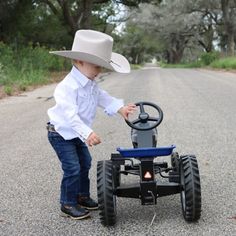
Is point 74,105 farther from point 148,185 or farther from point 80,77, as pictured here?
point 148,185

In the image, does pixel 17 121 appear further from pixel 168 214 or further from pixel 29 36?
pixel 29 36

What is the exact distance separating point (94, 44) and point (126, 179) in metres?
1.75

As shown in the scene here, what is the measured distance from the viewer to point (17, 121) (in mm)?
10062

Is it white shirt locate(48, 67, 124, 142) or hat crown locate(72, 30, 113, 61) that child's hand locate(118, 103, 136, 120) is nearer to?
white shirt locate(48, 67, 124, 142)

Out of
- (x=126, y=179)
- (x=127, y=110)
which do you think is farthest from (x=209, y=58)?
(x=127, y=110)

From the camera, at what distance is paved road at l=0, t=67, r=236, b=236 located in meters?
3.93

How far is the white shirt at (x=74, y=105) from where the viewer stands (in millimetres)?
→ 3775

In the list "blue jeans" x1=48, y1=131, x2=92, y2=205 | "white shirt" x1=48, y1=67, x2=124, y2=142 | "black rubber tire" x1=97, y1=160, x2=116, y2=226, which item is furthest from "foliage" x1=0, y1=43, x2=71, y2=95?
"black rubber tire" x1=97, y1=160, x2=116, y2=226

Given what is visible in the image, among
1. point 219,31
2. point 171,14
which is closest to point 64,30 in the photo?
point 171,14

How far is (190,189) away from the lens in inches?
147

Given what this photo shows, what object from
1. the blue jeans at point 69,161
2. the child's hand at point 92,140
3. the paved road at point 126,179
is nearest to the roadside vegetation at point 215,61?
the paved road at point 126,179

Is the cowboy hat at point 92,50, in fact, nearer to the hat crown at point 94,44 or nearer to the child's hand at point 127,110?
the hat crown at point 94,44

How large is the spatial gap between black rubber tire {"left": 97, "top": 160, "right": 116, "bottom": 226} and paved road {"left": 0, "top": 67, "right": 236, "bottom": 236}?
112mm

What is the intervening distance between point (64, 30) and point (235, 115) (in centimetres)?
3094
